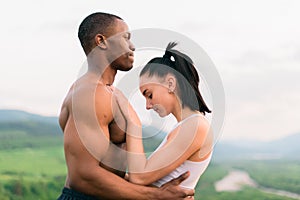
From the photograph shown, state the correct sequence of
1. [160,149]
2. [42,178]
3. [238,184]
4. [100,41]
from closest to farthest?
[160,149], [100,41], [42,178], [238,184]

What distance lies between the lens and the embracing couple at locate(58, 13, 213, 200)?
2.77 m

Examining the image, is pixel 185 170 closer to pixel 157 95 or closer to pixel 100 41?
pixel 157 95

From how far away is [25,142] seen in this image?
12539 millimetres

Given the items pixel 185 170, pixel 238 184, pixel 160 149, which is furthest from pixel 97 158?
pixel 238 184

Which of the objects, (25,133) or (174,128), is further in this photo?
(25,133)

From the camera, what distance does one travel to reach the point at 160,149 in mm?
2764

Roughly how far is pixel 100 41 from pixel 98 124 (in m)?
0.37

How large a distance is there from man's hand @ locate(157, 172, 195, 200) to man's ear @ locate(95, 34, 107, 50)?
0.66 meters

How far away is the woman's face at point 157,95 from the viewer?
2779 millimetres

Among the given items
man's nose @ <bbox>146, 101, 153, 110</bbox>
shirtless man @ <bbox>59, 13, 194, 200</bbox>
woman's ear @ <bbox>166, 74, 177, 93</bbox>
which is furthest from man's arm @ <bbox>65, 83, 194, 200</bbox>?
woman's ear @ <bbox>166, 74, 177, 93</bbox>

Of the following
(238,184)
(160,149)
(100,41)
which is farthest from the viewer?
(238,184)

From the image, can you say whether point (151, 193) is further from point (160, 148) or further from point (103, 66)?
point (103, 66)

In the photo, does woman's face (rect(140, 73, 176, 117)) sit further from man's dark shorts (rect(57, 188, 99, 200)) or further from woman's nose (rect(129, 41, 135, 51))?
man's dark shorts (rect(57, 188, 99, 200))

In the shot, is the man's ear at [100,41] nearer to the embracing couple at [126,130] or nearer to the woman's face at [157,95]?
the embracing couple at [126,130]
